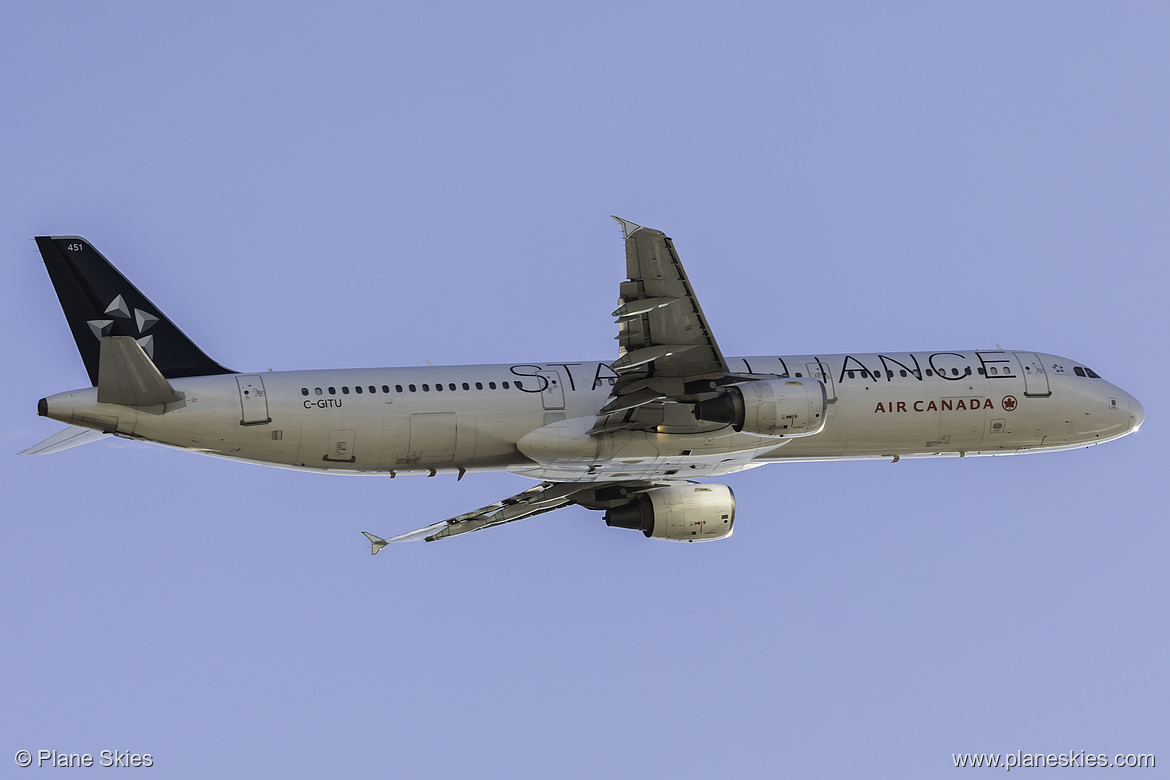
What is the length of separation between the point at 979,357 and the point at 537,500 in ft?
44.4

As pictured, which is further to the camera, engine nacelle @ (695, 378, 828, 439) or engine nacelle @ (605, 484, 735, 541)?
engine nacelle @ (605, 484, 735, 541)

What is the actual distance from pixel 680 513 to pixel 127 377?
1675 centimetres

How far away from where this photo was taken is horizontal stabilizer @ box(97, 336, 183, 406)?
1439 inches

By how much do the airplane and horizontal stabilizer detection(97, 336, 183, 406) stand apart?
0.05m

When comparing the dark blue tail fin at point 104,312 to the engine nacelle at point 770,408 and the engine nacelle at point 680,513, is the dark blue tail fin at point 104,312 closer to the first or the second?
the engine nacelle at point 680,513

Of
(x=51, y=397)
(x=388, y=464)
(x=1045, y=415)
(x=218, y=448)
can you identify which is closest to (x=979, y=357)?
(x=1045, y=415)

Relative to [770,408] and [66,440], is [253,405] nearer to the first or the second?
[66,440]

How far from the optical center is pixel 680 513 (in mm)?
46375

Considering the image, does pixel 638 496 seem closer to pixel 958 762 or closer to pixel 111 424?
pixel 958 762

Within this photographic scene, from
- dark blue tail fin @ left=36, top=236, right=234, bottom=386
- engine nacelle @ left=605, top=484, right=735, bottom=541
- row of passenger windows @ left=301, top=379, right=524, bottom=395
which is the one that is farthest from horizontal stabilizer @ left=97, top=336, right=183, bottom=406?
engine nacelle @ left=605, top=484, right=735, bottom=541

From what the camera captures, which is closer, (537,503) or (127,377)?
A: (127,377)

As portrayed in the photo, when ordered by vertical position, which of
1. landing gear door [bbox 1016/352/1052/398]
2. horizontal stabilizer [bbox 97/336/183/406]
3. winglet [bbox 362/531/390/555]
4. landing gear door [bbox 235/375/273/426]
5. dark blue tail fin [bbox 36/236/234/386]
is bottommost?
winglet [bbox 362/531/390/555]

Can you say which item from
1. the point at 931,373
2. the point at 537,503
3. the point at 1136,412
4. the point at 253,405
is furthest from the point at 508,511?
the point at 1136,412

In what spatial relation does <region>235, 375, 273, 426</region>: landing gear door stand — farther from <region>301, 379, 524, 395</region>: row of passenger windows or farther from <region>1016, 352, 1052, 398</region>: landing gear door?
<region>1016, 352, 1052, 398</region>: landing gear door
